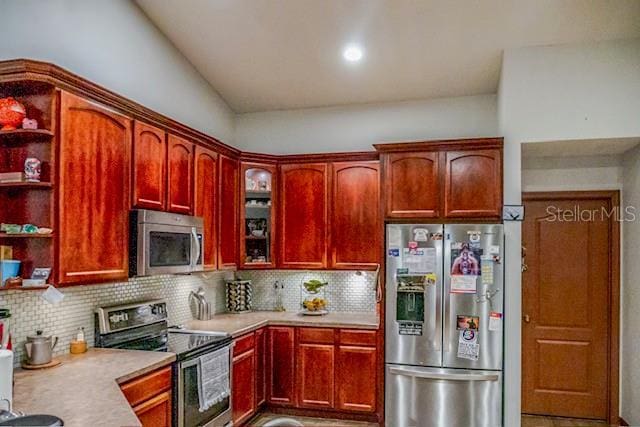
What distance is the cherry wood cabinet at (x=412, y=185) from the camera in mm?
4020

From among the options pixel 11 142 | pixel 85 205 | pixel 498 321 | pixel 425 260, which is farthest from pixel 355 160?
pixel 11 142

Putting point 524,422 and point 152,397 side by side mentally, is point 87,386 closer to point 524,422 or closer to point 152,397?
point 152,397

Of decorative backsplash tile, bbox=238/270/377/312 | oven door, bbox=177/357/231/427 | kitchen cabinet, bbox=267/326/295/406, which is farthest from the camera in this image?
decorative backsplash tile, bbox=238/270/377/312

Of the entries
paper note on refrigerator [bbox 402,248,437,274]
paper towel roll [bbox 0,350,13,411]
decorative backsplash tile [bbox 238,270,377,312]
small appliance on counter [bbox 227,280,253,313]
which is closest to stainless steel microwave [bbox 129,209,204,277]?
small appliance on counter [bbox 227,280,253,313]

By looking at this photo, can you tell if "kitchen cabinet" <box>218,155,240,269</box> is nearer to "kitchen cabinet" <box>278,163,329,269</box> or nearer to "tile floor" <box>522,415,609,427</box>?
"kitchen cabinet" <box>278,163,329,269</box>

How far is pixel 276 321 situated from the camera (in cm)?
443

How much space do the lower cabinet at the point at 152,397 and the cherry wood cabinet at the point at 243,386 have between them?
0.95 metres

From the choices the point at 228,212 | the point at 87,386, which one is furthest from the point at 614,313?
the point at 87,386

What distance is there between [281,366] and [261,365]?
188 mm

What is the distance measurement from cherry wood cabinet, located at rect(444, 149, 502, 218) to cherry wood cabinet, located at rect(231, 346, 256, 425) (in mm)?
2087

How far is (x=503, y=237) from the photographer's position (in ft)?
12.5

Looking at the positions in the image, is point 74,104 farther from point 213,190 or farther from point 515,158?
point 515,158

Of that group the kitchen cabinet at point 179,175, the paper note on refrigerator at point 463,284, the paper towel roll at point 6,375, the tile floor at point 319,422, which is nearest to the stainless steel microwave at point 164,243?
the kitchen cabinet at point 179,175

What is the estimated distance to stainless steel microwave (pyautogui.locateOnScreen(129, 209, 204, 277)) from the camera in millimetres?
3115
